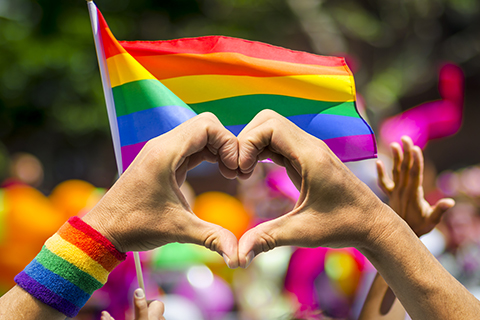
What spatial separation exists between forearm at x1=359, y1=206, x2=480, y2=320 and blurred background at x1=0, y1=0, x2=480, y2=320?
3254 mm

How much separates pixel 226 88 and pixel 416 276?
1.33m

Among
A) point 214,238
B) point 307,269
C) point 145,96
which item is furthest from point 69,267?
point 307,269

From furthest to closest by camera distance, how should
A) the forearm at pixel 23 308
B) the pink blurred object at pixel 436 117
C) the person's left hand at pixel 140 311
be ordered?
the pink blurred object at pixel 436 117
the person's left hand at pixel 140 311
the forearm at pixel 23 308

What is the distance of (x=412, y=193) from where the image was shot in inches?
70.2

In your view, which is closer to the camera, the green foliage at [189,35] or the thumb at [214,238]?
the thumb at [214,238]

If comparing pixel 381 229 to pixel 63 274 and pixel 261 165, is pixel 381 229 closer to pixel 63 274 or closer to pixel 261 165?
pixel 63 274

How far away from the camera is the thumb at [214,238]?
0.96 meters

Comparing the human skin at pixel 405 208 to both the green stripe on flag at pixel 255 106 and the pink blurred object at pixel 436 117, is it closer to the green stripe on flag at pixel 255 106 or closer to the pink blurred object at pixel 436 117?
the green stripe on flag at pixel 255 106

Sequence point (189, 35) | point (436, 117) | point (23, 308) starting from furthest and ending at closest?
point (436, 117) < point (189, 35) < point (23, 308)

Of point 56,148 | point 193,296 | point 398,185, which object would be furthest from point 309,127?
point 56,148

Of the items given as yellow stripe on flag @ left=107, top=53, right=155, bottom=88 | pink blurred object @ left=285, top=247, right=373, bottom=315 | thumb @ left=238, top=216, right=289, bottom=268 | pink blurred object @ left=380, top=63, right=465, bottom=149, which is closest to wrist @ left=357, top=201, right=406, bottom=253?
thumb @ left=238, top=216, right=289, bottom=268

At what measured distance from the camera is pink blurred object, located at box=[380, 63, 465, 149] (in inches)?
241

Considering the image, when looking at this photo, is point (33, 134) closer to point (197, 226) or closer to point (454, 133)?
point (197, 226)

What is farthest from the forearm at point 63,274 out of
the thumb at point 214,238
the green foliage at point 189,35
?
the green foliage at point 189,35
